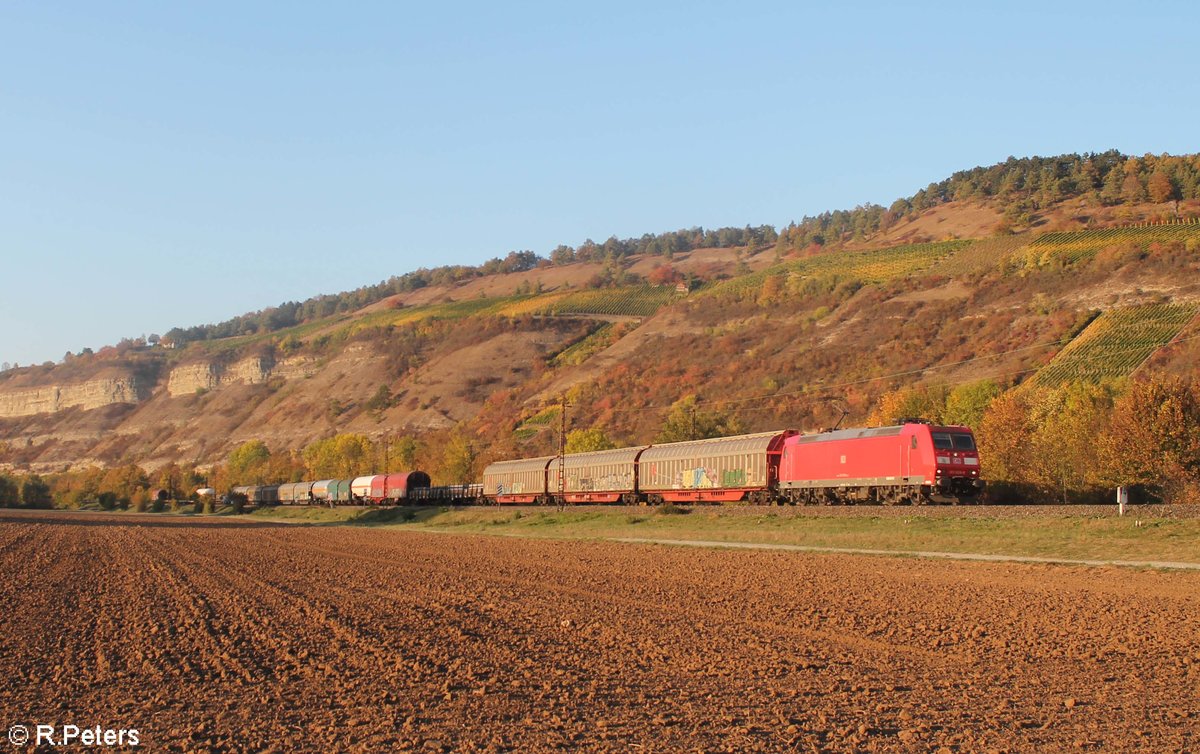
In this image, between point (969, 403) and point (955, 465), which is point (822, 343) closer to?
point (969, 403)

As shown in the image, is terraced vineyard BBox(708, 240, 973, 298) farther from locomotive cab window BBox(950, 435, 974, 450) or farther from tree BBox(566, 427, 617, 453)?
locomotive cab window BBox(950, 435, 974, 450)

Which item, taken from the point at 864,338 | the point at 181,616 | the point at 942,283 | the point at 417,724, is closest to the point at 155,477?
the point at 864,338

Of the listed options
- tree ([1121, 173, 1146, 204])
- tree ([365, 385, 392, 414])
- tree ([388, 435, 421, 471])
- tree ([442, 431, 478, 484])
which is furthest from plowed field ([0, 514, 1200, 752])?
tree ([1121, 173, 1146, 204])

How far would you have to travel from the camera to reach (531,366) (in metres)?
174

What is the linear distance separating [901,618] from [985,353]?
9412 centimetres

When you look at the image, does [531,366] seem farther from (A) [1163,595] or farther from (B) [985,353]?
(A) [1163,595]

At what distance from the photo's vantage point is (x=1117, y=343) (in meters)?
94.5

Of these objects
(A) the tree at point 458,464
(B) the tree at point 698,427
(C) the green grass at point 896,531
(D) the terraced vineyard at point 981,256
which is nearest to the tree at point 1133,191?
(D) the terraced vineyard at point 981,256

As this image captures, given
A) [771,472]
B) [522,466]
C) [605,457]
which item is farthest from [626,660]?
[522,466]

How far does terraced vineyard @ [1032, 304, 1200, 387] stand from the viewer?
290 feet

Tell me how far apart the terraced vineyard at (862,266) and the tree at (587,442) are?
2469 inches

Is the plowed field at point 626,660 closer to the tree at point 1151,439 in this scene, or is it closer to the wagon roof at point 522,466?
the tree at point 1151,439

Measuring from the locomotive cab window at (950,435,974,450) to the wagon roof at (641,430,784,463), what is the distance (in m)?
10.00

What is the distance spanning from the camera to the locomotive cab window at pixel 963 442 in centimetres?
4082
